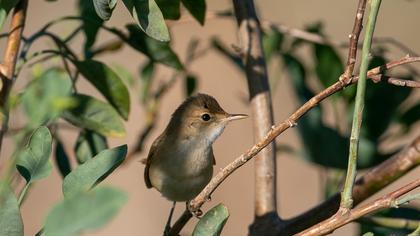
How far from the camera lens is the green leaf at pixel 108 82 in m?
2.77

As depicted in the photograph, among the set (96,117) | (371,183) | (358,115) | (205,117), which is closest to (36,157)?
(358,115)

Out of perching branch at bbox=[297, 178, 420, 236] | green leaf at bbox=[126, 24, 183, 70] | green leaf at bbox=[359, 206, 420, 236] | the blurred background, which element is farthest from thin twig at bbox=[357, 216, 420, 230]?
the blurred background

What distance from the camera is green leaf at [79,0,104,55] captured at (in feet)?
9.32

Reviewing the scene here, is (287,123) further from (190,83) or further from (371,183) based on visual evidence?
(190,83)

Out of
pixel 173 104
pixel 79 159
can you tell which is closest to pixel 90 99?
pixel 79 159

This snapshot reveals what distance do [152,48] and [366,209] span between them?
1.30 metres

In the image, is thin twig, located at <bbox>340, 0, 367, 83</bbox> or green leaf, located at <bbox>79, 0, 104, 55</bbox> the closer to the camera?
thin twig, located at <bbox>340, 0, 367, 83</bbox>

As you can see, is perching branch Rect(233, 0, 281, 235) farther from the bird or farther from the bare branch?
the bird

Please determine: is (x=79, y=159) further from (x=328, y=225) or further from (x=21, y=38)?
(x=328, y=225)

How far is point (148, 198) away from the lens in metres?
6.80

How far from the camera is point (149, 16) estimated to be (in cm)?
212

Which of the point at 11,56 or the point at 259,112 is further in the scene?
the point at 259,112

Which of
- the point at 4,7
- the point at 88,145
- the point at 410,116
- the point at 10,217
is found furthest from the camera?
the point at 410,116

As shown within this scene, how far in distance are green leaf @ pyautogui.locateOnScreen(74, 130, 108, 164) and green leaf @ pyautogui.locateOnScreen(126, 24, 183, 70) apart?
1.05 ft
